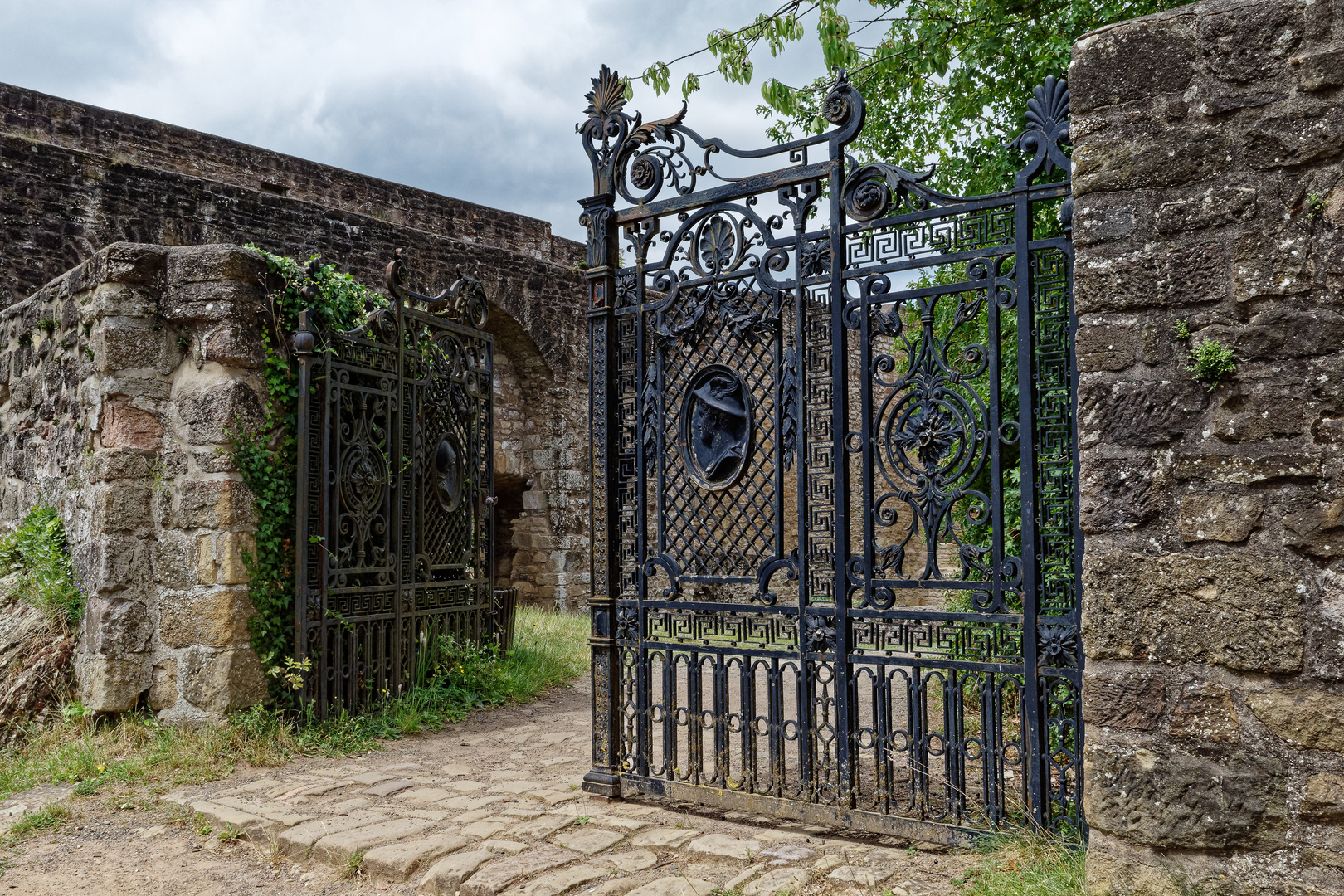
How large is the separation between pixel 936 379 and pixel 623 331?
4.97 feet

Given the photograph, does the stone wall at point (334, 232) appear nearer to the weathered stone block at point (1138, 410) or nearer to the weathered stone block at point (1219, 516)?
the weathered stone block at point (1138, 410)

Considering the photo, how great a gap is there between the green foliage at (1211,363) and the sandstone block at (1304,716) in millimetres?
829

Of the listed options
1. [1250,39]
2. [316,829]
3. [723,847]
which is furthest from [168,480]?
[1250,39]

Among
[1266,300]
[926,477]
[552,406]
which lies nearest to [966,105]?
[926,477]

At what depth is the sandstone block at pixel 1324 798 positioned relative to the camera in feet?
8.82

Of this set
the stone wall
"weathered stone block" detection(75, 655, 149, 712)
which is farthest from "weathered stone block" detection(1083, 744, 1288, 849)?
the stone wall

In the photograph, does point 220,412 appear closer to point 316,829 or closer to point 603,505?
point 603,505

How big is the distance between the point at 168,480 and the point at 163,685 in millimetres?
1106

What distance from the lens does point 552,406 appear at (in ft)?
41.1

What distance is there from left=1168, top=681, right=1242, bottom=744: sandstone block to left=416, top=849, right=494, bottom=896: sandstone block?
2.27 meters

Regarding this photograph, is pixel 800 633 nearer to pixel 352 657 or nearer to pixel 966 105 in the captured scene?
pixel 352 657

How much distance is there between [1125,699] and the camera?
299 centimetres

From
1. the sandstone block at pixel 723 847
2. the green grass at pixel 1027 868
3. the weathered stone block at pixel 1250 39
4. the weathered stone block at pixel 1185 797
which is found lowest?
the sandstone block at pixel 723 847

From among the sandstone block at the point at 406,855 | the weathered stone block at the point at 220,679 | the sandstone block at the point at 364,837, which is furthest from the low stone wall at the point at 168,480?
the sandstone block at the point at 406,855
